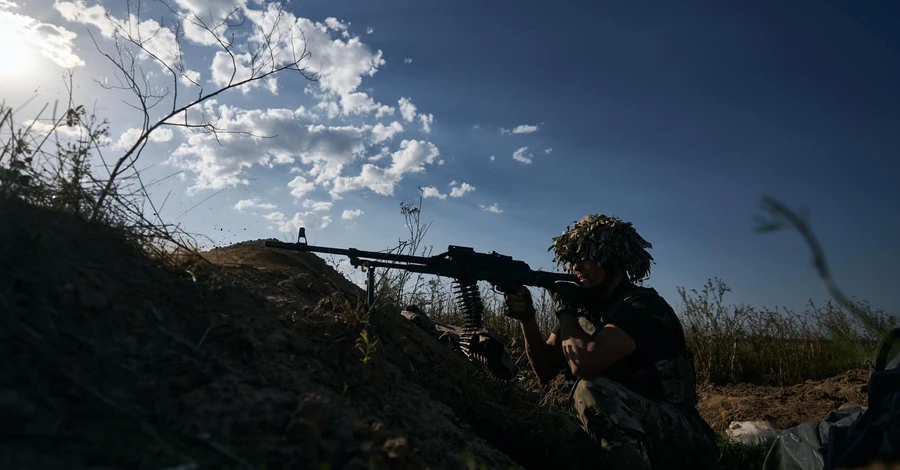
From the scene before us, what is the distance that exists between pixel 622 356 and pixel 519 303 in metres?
0.92

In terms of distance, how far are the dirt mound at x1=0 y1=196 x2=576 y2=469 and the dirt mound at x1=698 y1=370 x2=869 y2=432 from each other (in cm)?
552

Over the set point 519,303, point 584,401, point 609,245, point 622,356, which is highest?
point 609,245

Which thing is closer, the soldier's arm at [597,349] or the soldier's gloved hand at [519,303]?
the soldier's arm at [597,349]

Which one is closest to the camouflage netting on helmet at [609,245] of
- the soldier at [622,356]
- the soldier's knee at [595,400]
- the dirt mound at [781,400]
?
the soldier at [622,356]

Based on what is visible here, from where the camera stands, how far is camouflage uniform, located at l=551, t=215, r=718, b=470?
381cm

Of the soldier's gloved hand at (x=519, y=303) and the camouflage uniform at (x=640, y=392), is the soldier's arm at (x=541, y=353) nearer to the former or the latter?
the soldier's gloved hand at (x=519, y=303)

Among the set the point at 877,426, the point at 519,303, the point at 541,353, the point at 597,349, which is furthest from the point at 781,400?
the point at 877,426

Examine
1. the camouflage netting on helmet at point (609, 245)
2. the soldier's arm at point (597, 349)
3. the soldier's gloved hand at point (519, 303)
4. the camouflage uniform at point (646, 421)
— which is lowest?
the camouflage uniform at point (646, 421)

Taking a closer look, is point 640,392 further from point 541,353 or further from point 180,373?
point 180,373

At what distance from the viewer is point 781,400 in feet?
25.9

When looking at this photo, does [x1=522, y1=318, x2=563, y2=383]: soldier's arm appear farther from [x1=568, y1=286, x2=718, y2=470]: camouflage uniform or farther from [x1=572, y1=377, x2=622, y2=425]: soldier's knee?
[x1=572, y1=377, x2=622, y2=425]: soldier's knee

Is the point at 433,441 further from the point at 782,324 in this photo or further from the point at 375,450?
the point at 782,324

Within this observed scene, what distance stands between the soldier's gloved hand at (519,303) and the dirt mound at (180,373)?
5.07 ft

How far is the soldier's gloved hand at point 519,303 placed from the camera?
15.4 feet
